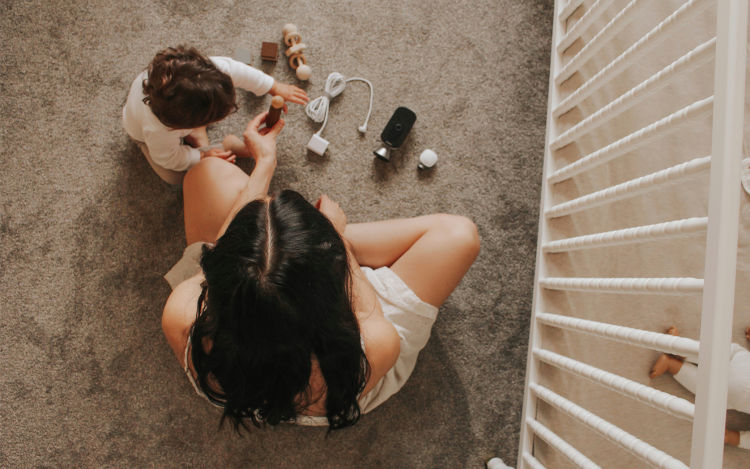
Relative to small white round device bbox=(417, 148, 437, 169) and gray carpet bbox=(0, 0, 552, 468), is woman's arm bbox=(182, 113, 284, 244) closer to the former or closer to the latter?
gray carpet bbox=(0, 0, 552, 468)

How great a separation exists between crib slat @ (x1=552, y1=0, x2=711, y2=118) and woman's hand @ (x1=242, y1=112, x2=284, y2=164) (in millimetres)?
678

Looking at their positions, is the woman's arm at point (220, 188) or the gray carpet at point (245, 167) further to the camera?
the gray carpet at point (245, 167)

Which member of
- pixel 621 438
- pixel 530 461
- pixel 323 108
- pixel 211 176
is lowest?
pixel 530 461

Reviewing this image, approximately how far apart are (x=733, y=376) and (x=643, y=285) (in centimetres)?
47

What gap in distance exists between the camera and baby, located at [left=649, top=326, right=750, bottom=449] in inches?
35.3

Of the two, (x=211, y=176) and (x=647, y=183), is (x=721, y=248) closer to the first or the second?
(x=647, y=183)

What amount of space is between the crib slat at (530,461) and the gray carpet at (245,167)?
0.72 ft

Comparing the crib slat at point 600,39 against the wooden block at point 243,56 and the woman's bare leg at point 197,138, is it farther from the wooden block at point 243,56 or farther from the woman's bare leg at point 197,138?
the woman's bare leg at point 197,138

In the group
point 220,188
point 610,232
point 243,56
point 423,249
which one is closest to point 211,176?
point 220,188

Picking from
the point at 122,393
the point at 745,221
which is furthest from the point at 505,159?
the point at 122,393

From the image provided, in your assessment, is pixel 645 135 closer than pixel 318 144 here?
Yes

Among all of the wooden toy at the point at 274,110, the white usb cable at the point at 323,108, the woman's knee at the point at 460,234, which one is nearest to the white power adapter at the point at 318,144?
the white usb cable at the point at 323,108

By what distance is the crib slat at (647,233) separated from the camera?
61 cm

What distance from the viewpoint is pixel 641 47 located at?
2.53 feet
